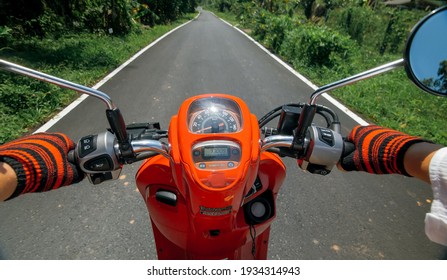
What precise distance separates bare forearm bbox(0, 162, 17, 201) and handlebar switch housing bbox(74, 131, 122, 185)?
23 centimetres

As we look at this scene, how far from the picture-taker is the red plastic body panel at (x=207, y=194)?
1009mm

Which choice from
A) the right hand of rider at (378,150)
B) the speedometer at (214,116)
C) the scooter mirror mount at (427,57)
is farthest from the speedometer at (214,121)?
the right hand of rider at (378,150)

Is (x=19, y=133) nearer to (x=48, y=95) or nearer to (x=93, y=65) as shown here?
(x=48, y=95)

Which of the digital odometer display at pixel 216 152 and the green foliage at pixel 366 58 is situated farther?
the green foliage at pixel 366 58

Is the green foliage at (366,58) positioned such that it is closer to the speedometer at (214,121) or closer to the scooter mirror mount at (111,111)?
the speedometer at (214,121)

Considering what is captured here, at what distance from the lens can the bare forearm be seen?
1.02 metres

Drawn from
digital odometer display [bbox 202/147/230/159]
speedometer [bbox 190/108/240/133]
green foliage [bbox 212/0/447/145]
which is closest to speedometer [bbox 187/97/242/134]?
speedometer [bbox 190/108/240/133]

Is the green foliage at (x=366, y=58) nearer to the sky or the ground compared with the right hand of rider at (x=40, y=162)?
nearer to the ground

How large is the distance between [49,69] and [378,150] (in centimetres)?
801

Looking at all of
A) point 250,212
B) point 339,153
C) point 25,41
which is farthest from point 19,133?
point 25,41

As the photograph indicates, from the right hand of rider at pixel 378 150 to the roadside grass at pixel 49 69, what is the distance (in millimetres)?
4550

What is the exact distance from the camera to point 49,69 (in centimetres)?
730

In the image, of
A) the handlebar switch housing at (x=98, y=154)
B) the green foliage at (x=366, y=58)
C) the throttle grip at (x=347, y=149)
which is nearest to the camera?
the handlebar switch housing at (x=98, y=154)

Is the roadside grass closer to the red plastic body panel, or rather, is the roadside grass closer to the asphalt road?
the asphalt road
